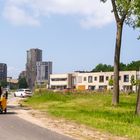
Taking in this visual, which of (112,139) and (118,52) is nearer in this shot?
(112,139)

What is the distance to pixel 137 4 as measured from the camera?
34.7 metres

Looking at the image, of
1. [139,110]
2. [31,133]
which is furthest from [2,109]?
[31,133]

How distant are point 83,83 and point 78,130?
6953 inches

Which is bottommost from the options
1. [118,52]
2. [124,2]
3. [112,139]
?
[112,139]

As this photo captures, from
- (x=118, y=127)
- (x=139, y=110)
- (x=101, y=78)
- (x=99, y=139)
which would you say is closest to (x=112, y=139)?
(x=99, y=139)

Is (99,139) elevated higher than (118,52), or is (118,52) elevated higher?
(118,52)

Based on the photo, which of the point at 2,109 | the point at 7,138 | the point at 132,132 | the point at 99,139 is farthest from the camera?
the point at 2,109

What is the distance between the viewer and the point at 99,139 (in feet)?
57.0

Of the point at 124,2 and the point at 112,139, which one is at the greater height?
the point at 124,2

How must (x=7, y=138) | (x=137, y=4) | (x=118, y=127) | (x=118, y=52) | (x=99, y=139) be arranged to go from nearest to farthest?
(x=7, y=138)
(x=99, y=139)
(x=118, y=127)
(x=137, y=4)
(x=118, y=52)

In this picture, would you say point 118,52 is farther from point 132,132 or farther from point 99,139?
point 99,139

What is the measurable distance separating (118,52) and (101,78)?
14674 centimetres

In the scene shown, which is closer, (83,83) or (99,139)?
(99,139)

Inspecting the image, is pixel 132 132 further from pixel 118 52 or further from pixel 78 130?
pixel 118 52
